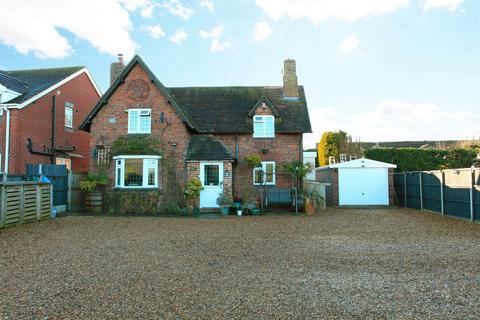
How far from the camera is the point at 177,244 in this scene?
31.6ft

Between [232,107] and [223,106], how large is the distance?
565 millimetres

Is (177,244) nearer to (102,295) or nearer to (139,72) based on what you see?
(102,295)

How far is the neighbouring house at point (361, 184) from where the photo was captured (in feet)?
70.1

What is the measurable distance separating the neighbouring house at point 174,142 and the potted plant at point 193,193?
0.50m

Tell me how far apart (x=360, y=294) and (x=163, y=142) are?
47.1ft

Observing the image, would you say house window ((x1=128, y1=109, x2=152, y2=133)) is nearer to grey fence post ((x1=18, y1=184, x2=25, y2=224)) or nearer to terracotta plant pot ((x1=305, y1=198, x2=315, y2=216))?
grey fence post ((x1=18, y1=184, x2=25, y2=224))

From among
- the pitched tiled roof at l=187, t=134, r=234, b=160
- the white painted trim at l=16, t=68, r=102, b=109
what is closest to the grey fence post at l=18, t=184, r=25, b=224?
the pitched tiled roof at l=187, t=134, r=234, b=160

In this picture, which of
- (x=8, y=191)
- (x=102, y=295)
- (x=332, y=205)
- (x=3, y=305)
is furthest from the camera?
(x=332, y=205)

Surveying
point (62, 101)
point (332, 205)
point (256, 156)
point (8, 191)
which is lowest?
point (332, 205)

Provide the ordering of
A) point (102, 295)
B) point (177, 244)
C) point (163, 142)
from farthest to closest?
point (163, 142) → point (177, 244) → point (102, 295)

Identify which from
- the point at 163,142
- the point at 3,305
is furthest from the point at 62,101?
the point at 3,305

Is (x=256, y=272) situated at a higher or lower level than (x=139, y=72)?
lower

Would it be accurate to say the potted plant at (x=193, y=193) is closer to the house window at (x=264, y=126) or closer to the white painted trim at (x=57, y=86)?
the house window at (x=264, y=126)

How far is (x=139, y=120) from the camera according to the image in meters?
18.6
